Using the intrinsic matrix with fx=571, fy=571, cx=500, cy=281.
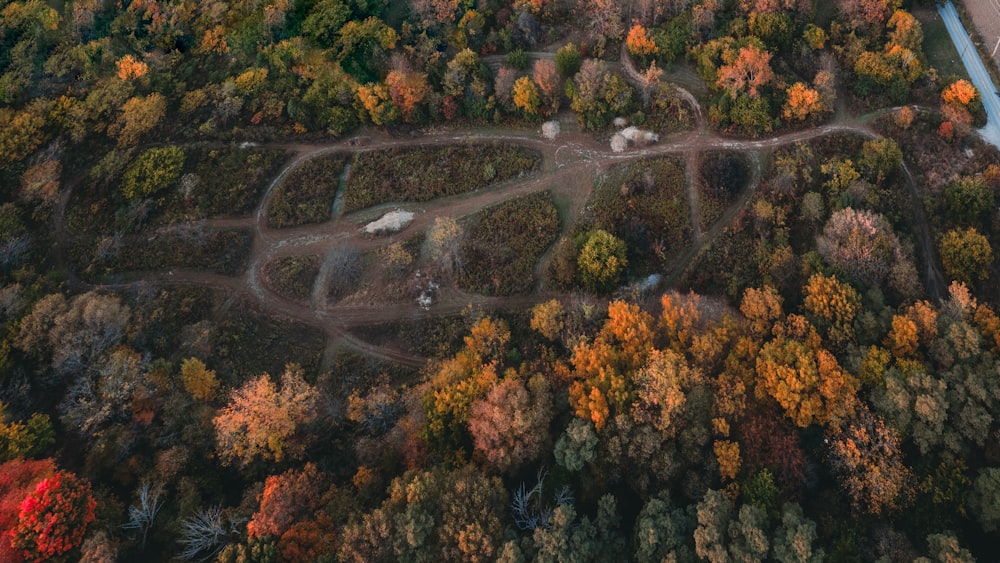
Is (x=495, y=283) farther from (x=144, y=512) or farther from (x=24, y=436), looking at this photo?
(x=24, y=436)

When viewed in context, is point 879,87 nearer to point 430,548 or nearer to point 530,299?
point 530,299

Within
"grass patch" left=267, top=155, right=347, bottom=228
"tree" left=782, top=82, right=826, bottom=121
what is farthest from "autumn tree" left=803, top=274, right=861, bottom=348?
"grass patch" left=267, top=155, right=347, bottom=228

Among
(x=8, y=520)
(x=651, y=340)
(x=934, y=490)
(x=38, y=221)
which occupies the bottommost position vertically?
(x=934, y=490)

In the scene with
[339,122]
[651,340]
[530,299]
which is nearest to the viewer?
[651,340]

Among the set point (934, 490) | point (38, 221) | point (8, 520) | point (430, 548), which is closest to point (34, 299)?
point (38, 221)

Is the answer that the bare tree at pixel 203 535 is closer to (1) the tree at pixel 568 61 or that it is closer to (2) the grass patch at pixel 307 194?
(2) the grass patch at pixel 307 194

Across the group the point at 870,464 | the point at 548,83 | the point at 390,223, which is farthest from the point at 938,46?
the point at 390,223
